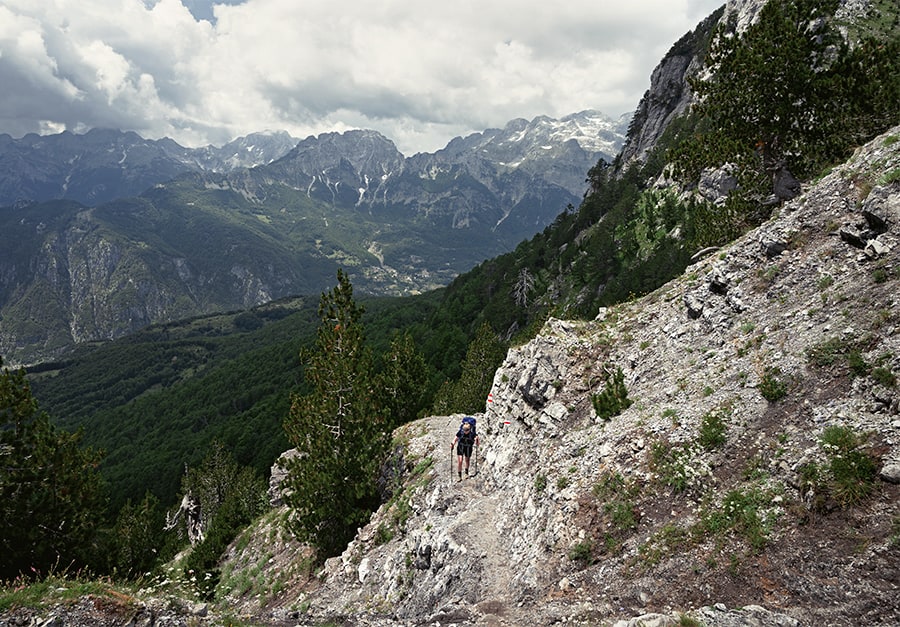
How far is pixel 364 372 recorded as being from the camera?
29.2 meters

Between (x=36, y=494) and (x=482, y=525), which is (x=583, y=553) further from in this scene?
(x=36, y=494)

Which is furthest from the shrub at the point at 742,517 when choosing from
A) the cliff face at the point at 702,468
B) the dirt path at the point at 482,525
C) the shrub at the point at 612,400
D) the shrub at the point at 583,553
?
the shrub at the point at 612,400

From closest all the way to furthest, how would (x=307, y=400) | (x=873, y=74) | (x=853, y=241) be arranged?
1. (x=853, y=241)
2. (x=873, y=74)
3. (x=307, y=400)

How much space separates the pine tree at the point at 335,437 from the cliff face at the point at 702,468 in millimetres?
2637

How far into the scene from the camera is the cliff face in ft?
30.2

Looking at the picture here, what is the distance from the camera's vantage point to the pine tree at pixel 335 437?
2553cm

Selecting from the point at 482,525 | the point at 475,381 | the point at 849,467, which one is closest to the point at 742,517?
the point at 849,467

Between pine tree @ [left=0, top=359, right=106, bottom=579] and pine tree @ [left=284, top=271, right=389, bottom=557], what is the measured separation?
10.6m

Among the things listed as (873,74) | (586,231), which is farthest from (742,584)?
(586,231)

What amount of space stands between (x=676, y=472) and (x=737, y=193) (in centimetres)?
1972

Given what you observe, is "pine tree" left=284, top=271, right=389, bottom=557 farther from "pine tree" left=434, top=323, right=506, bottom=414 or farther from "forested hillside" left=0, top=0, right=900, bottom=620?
"pine tree" left=434, top=323, right=506, bottom=414

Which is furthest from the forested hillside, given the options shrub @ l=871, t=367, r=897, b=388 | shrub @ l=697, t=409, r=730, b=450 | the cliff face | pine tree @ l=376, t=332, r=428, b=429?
shrub @ l=697, t=409, r=730, b=450

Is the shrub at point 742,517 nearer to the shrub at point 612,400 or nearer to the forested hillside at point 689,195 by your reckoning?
the forested hillside at point 689,195

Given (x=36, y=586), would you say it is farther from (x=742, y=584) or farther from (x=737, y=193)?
(x=737, y=193)
